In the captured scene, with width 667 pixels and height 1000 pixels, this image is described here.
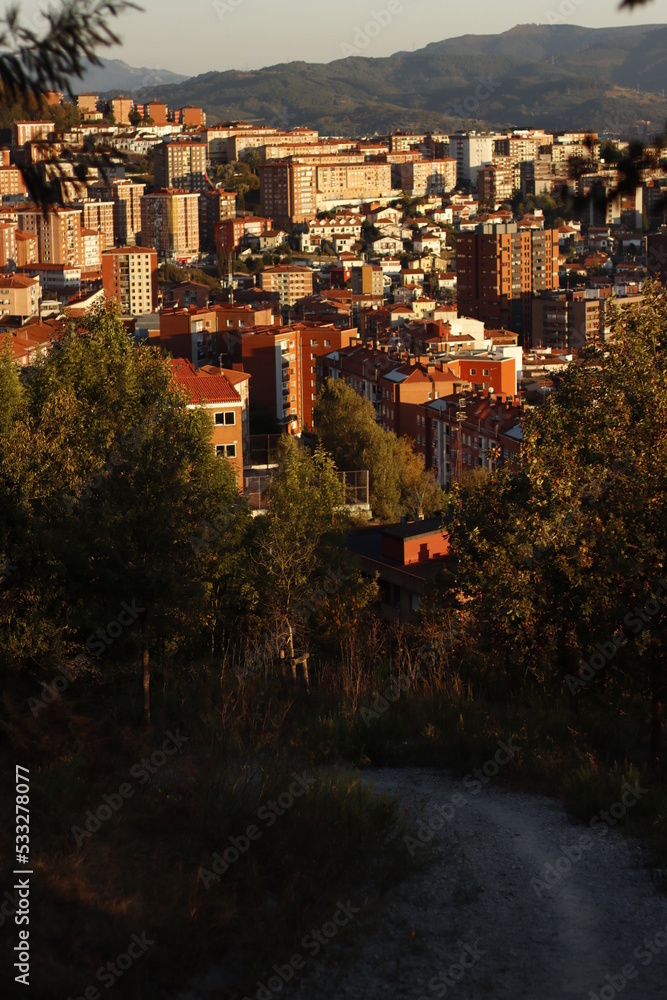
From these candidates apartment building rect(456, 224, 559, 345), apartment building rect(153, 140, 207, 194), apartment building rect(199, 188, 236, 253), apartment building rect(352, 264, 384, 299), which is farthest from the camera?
apartment building rect(153, 140, 207, 194)

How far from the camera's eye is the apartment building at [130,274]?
54.4 metres

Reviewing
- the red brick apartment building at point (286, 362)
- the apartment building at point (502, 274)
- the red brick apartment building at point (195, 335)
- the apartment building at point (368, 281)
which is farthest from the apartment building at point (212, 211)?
the red brick apartment building at point (286, 362)

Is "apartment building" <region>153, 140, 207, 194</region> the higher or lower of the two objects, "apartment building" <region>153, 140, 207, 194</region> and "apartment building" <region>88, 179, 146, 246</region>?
the higher

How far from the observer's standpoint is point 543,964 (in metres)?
2.64

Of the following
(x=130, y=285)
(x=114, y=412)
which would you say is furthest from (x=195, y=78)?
(x=114, y=412)

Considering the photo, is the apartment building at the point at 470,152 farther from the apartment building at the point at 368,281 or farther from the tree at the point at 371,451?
the tree at the point at 371,451

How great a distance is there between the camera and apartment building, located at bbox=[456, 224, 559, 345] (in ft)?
168

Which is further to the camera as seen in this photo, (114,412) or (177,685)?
(114,412)

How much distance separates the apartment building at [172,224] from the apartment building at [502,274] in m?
21.5

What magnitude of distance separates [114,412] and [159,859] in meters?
4.90

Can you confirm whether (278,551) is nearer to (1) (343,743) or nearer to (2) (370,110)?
(1) (343,743)

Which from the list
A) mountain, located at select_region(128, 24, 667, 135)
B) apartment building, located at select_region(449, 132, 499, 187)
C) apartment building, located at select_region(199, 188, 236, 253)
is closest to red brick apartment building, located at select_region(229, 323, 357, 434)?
apartment building, located at select_region(199, 188, 236, 253)

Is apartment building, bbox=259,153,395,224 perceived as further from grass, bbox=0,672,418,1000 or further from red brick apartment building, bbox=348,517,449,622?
grass, bbox=0,672,418,1000

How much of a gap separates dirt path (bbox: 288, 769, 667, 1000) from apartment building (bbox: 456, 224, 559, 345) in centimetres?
4847
